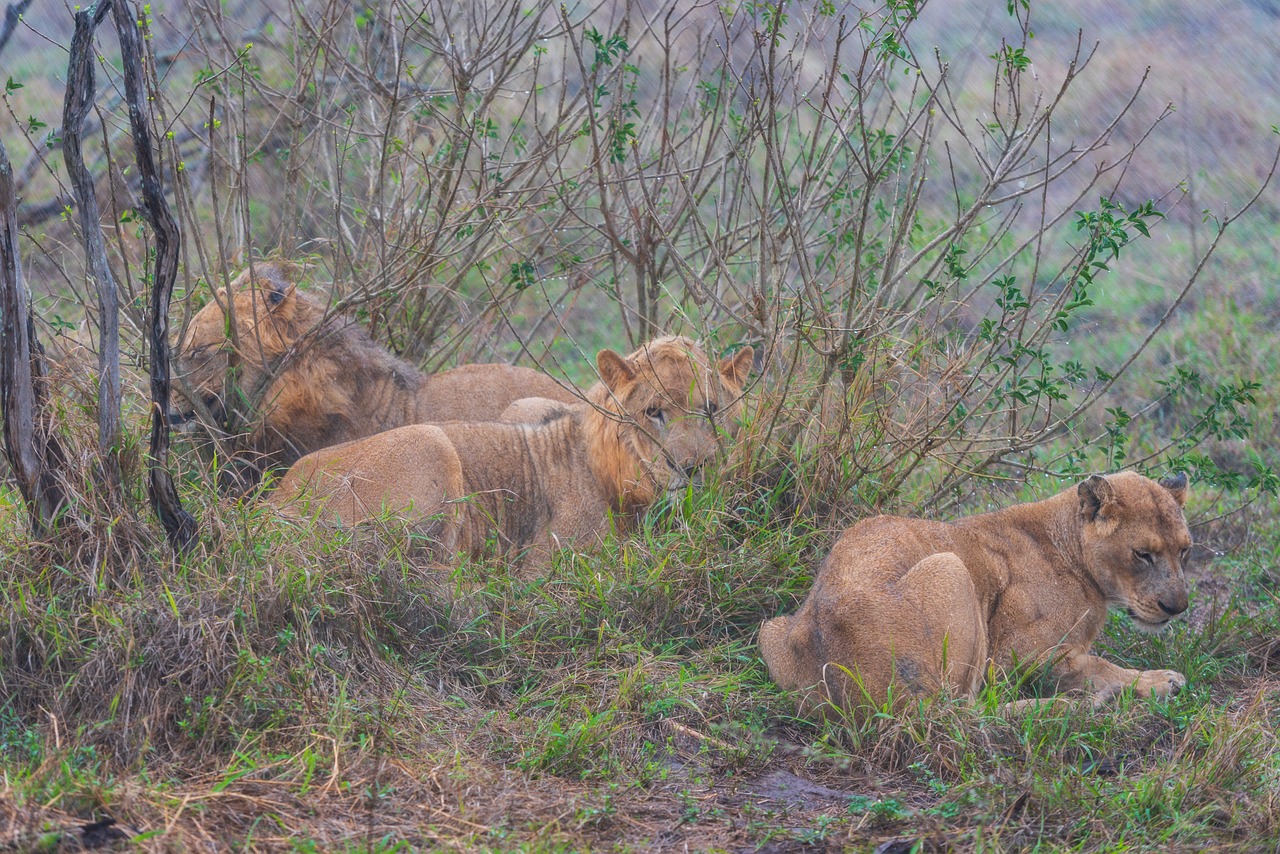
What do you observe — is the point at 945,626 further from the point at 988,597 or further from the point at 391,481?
the point at 391,481

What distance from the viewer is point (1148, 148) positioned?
1459cm

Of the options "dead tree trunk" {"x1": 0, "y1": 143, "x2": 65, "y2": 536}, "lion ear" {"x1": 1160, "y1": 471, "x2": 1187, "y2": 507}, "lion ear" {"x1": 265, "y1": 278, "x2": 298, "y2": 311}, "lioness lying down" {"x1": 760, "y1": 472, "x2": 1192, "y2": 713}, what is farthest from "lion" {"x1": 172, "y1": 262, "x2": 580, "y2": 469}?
"lion ear" {"x1": 1160, "y1": 471, "x2": 1187, "y2": 507}

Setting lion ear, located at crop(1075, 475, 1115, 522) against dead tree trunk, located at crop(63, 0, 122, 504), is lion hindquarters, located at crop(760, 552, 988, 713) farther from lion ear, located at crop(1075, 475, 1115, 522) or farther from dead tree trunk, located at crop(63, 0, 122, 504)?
dead tree trunk, located at crop(63, 0, 122, 504)

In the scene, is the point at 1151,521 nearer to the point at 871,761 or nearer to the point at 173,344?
the point at 871,761

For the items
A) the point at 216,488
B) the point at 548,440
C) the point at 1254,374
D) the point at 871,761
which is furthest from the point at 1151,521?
the point at 1254,374

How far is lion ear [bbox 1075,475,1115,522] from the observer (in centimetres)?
584

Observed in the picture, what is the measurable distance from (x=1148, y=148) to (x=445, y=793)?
12706mm

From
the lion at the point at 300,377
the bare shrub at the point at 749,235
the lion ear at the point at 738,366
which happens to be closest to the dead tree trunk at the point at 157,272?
the bare shrub at the point at 749,235

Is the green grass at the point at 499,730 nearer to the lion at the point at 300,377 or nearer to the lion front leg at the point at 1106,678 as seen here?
the lion front leg at the point at 1106,678

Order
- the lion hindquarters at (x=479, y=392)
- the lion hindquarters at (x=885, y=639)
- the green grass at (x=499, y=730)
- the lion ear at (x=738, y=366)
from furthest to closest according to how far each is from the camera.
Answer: the lion hindquarters at (x=479, y=392), the lion ear at (x=738, y=366), the lion hindquarters at (x=885, y=639), the green grass at (x=499, y=730)

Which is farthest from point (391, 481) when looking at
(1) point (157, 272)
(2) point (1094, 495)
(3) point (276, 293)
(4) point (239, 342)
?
(2) point (1094, 495)

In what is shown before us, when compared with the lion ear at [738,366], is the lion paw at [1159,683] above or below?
below

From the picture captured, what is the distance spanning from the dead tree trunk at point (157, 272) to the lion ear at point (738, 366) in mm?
2721

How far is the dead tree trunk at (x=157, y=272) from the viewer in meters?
4.73
